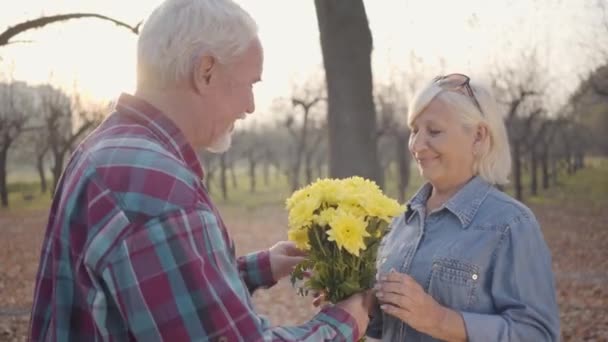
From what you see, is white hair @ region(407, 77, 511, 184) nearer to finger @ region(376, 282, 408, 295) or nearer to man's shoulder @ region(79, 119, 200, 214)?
finger @ region(376, 282, 408, 295)

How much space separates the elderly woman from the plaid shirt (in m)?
0.83

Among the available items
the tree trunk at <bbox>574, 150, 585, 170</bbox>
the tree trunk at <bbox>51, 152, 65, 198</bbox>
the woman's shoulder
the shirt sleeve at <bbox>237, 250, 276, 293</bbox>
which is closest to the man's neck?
the shirt sleeve at <bbox>237, 250, 276, 293</bbox>

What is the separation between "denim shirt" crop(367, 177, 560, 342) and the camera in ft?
6.75

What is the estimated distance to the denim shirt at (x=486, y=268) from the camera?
2057 millimetres

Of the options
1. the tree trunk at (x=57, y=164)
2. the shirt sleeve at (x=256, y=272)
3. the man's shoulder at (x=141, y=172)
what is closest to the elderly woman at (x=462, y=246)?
the shirt sleeve at (x=256, y=272)

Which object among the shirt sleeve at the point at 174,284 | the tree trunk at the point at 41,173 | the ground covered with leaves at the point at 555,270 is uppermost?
the shirt sleeve at the point at 174,284

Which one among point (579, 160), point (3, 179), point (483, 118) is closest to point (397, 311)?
point (483, 118)

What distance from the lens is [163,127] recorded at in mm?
1472

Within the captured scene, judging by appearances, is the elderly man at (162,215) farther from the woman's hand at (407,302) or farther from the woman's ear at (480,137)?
the woman's ear at (480,137)

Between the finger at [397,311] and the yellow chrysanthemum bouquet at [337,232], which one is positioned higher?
the yellow chrysanthemum bouquet at [337,232]

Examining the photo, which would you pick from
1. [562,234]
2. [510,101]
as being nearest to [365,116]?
[562,234]

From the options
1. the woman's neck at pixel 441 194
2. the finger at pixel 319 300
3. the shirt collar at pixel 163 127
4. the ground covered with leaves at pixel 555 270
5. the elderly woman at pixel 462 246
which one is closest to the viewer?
the shirt collar at pixel 163 127

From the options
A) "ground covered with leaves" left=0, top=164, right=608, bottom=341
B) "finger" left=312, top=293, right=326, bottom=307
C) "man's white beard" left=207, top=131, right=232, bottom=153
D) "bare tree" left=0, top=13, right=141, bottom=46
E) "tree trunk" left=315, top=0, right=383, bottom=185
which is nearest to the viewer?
"man's white beard" left=207, top=131, right=232, bottom=153

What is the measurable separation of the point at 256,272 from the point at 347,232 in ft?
1.56
